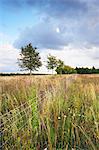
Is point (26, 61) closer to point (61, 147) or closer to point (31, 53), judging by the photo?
point (31, 53)

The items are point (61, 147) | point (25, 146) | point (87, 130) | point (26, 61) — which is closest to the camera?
point (25, 146)

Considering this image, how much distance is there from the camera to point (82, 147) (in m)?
3.78

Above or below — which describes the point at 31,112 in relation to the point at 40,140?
above

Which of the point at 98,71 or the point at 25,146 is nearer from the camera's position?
the point at 25,146

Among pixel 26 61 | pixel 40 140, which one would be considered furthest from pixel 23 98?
pixel 26 61

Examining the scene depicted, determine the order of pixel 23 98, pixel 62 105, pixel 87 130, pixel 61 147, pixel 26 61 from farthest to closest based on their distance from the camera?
pixel 26 61
pixel 23 98
pixel 62 105
pixel 87 130
pixel 61 147

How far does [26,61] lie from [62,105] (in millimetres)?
49757

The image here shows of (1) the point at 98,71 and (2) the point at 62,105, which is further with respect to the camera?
(1) the point at 98,71

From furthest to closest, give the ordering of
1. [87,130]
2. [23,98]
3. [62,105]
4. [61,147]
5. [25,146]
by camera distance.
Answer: [23,98] < [62,105] < [87,130] < [61,147] < [25,146]

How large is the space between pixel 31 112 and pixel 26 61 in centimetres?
5087

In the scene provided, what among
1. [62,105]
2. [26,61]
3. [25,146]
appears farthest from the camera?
[26,61]

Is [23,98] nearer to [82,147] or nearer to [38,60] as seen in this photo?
[82,147]

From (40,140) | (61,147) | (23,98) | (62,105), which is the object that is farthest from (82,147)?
(23,98)

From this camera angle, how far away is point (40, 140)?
3.84 meters
